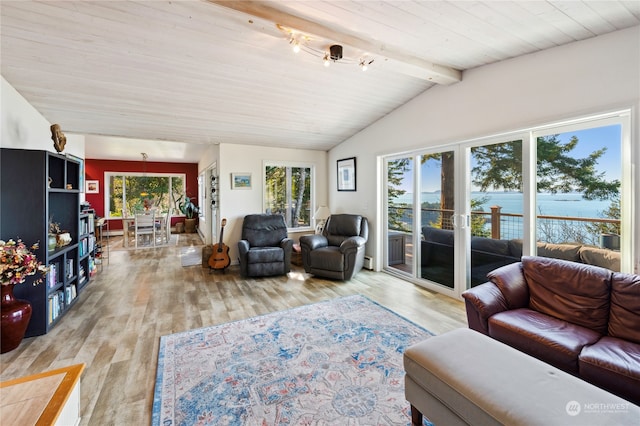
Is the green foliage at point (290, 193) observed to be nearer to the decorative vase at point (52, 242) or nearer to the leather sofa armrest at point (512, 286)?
the decorative vase at point (52, 242)

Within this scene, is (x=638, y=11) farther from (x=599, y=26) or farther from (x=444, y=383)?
(x=444, y=383)

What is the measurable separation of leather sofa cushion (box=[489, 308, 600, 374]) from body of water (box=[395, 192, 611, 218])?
113cm

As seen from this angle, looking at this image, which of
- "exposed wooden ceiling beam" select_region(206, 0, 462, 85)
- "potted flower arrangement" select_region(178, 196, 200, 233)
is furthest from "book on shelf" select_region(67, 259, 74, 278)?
"potted flower arrangement" select_region(178, 196, 200, 233)

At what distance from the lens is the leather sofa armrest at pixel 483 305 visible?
2152 mm

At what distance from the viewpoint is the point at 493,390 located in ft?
4.06

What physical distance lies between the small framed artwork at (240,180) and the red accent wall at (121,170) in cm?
538

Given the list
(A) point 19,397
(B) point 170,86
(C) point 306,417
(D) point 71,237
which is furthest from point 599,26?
(D) point 71,237

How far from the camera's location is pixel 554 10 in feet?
6.94

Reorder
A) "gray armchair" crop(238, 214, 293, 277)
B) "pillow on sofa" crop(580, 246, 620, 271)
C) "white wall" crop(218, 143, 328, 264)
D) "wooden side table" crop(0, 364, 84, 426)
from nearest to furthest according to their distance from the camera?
"wooden side table" crop(0, 364, 84, 426) < "pillow on sofa" crop(580, 246, 620, 271) < "gray armchair" crop(238, 214, 293, 277) < "white wall" crop(218, 143, 328, 264)

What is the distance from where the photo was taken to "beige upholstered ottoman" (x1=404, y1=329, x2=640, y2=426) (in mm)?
1109

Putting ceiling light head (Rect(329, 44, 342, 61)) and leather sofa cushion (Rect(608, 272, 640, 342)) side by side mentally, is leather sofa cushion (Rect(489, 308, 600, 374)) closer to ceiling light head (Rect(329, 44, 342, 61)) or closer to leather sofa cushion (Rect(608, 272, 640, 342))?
leather sofa cushion (Rect(608, 272, 640, 342))

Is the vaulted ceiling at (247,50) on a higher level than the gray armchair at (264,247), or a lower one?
higher

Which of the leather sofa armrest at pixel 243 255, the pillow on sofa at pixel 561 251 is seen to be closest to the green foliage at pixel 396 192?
the pillow on sofa at pixel 561 251

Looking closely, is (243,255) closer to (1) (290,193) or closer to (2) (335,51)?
(1) (290,193)
